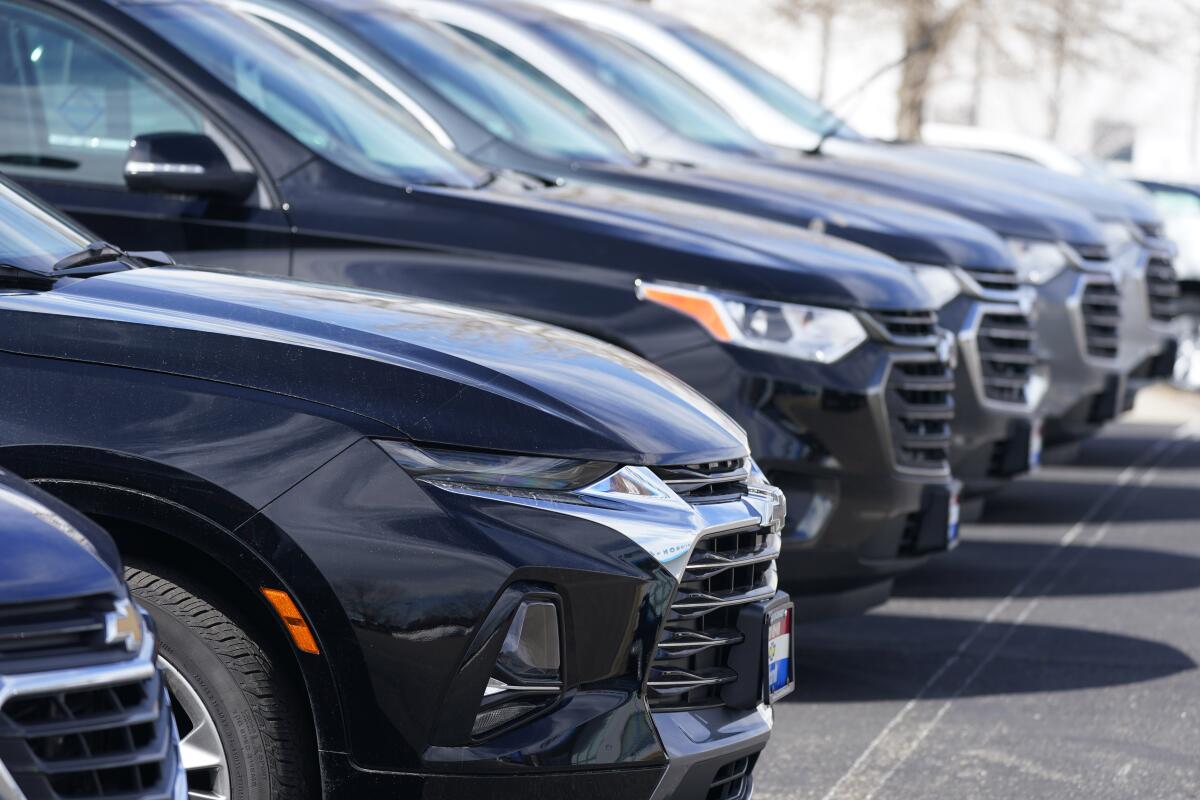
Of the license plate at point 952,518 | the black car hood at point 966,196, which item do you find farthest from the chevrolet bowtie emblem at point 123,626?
the black car hood at point 966,196

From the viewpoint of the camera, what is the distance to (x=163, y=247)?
5312 millimetres

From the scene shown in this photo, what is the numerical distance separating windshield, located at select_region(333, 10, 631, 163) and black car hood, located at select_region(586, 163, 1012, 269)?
10.8 inches

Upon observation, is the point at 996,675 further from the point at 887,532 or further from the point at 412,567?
the point at 412,567

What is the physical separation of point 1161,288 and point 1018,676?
5325mm

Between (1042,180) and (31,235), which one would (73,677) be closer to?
(31,235)

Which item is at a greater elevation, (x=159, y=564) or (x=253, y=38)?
(x=253, y=38)

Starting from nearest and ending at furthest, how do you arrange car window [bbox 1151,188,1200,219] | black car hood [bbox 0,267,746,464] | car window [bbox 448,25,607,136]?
black car hood [bbox 0,267,746,464], car window [bbox 448,25,607,136], car window [bbox 1151,188,1200,219]

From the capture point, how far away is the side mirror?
16.2 feet

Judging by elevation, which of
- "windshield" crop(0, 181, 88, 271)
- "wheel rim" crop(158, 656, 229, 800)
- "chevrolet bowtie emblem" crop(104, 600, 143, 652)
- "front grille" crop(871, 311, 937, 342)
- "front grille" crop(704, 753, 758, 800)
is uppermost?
"windshield" crop(0, 181, 88, 271)

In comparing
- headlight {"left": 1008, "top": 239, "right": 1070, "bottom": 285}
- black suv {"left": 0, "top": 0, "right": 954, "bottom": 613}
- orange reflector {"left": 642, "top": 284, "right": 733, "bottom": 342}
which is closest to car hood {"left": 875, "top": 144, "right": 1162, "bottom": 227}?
headlight {"left": 1008, "top": 239, "right": 1070, "bottom": 285}

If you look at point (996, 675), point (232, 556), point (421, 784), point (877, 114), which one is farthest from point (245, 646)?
point (877, 114)

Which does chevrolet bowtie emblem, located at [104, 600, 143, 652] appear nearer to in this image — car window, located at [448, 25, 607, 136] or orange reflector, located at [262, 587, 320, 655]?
orange reflector, located at [262, 587, 320, 655]

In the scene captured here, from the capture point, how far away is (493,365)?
3.60 metres

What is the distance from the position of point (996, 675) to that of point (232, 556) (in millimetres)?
3532
